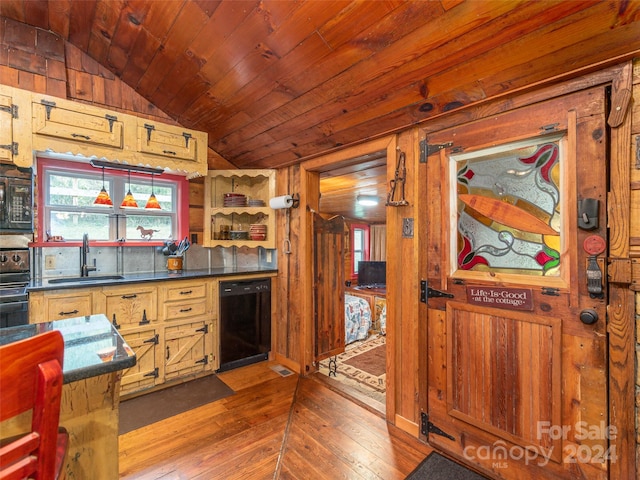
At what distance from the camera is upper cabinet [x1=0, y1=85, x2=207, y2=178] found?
7.37 feet

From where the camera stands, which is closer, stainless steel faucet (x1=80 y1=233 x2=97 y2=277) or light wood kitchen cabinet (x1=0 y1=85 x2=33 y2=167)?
light wood kitchen cabinet (x1=0 y1=85 x2=33 y2=167)

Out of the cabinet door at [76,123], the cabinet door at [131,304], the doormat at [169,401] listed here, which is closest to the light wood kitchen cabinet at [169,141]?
the cabinet door at [76,123]

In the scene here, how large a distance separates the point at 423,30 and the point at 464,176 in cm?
86

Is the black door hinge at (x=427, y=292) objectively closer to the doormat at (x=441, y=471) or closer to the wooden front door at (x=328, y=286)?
the doormat at (x=441, y=471)

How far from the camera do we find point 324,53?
6.33ft

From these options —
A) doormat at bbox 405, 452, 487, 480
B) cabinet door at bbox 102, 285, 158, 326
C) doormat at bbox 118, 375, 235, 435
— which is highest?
cabinet door at bbox 102, 285, 158, 326

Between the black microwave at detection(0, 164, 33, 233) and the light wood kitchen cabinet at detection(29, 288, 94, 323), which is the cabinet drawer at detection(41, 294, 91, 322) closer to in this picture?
the light wood kitchen cabinet at detection(29, 288, 94, 323)

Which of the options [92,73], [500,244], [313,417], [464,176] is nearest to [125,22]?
[92,73]

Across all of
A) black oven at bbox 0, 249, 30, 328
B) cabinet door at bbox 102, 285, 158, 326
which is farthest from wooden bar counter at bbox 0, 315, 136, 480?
cabinet door at bbox 102, 285, 158, 326

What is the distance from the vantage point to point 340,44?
1.84 metres

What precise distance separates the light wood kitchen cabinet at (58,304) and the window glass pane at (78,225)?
83cm

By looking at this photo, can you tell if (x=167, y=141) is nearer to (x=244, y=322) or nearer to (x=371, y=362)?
(x=244, y=322)

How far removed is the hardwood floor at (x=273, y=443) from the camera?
184 centimetres

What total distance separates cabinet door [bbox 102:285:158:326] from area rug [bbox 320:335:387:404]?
6.62 ft
